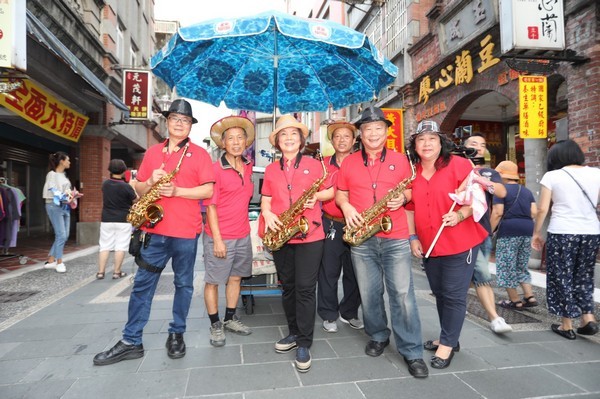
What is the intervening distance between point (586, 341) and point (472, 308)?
4.28 feet

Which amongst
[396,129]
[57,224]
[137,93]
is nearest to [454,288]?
[57,224]

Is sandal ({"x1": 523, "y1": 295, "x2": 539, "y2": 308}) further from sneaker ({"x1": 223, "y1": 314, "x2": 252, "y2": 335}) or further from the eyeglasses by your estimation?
the eyeglasses

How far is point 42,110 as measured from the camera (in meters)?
8.69

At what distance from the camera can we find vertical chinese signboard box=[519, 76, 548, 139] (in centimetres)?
679

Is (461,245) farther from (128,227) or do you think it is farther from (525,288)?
(128,227)

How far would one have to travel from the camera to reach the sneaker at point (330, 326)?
157 inches

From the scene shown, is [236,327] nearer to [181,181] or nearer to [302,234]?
[302,234]

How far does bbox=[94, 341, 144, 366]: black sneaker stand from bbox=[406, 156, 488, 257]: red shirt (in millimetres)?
2962

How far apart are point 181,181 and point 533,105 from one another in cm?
693

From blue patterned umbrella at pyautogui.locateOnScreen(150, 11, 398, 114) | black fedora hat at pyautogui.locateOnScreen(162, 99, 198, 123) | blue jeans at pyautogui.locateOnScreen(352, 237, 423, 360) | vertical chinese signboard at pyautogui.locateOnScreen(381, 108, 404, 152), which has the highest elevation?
vertical chinese signboard at pyautogui.locateOnScreen(381, 108, 404, 152)

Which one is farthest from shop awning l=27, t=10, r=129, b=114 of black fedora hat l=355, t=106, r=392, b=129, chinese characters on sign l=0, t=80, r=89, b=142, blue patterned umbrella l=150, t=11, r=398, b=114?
Answer: black fedora hat l=355, t=106, r=392, b=129

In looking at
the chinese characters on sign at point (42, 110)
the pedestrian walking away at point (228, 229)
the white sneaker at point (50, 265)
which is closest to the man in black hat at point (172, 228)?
the pedestrian walking away at point (228, 229)

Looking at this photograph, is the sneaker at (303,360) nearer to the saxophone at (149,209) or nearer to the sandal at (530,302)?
the saxophone at (149,209)

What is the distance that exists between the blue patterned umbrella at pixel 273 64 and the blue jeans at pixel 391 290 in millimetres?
2202
